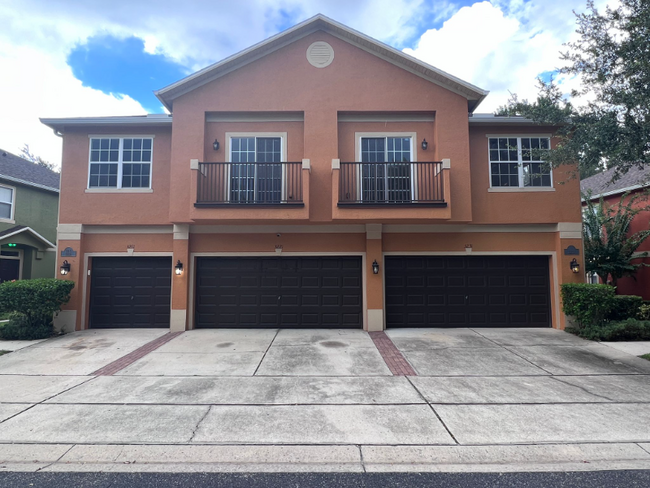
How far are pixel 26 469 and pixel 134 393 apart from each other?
197cm

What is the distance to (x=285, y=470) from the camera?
11.3 feet

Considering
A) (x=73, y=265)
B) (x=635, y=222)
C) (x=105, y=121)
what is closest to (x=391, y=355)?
(x=73, y=265)

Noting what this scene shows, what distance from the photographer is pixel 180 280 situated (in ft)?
31.9

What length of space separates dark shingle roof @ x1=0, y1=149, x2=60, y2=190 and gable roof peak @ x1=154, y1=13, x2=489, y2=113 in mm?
10876

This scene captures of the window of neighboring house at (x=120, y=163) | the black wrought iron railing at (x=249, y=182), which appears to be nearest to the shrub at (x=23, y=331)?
the window of neighboring house at (x=120, y=163)

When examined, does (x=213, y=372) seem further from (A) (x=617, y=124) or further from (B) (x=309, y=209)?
(A) (x=617, y=124)

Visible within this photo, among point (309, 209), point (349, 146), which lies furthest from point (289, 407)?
point (349, 146)

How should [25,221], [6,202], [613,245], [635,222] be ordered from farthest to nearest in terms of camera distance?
[25,221]
[6,202]
[635,222]
[613,245]

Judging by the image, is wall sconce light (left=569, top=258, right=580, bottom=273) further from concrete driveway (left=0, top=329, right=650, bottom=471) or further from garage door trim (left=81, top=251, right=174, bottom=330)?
garage door trim (left=81, top=251, right=174, bottom=330)

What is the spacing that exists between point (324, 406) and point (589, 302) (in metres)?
8.05

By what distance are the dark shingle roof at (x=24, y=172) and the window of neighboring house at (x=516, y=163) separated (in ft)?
63.5

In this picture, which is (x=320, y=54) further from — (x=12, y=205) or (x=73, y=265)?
(x=12, y=205)

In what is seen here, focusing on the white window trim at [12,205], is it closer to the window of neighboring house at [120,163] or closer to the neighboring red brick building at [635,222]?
the window of neighboring house at [120,163]

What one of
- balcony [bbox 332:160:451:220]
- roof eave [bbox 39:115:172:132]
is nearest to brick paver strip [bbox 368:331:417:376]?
balcony [bbox 332:160:451:220]
